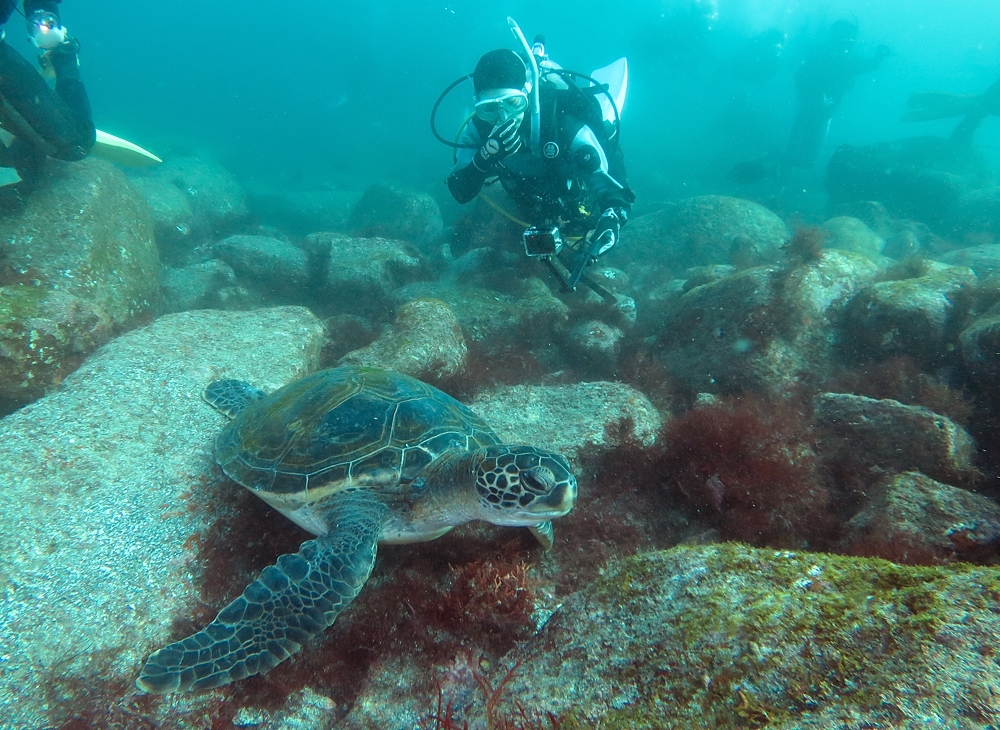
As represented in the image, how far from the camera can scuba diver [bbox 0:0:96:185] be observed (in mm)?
5633

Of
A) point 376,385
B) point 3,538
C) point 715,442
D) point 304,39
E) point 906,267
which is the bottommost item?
point 3,538

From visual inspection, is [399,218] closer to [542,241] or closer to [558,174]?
[558,174]

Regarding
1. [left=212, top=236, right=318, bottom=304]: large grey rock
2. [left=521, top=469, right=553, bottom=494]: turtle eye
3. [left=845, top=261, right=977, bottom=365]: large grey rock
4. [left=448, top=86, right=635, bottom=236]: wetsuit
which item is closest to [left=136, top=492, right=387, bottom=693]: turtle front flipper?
[left=521, top=469, right=553, bottom=494]: turtle eye

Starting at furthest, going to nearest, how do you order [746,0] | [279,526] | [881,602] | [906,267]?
[746,0] < [906,267] < [279,526] < [881,602]

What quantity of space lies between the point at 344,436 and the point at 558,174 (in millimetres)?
5966

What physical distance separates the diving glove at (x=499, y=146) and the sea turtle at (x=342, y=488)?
470 cm

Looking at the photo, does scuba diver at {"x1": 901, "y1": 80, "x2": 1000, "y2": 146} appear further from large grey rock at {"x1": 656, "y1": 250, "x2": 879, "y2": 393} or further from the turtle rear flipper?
the turtle rear flipper

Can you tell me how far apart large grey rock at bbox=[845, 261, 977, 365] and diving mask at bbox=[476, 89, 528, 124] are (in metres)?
5.45

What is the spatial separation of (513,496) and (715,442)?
82.6 inches

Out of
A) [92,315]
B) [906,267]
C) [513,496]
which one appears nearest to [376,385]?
[513,496]

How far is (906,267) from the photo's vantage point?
22.0 ft

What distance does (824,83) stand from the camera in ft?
87.9

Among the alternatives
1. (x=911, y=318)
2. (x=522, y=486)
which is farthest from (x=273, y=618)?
(x=911, y=318)

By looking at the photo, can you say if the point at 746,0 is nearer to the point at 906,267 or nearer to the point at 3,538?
the point at 906,267
